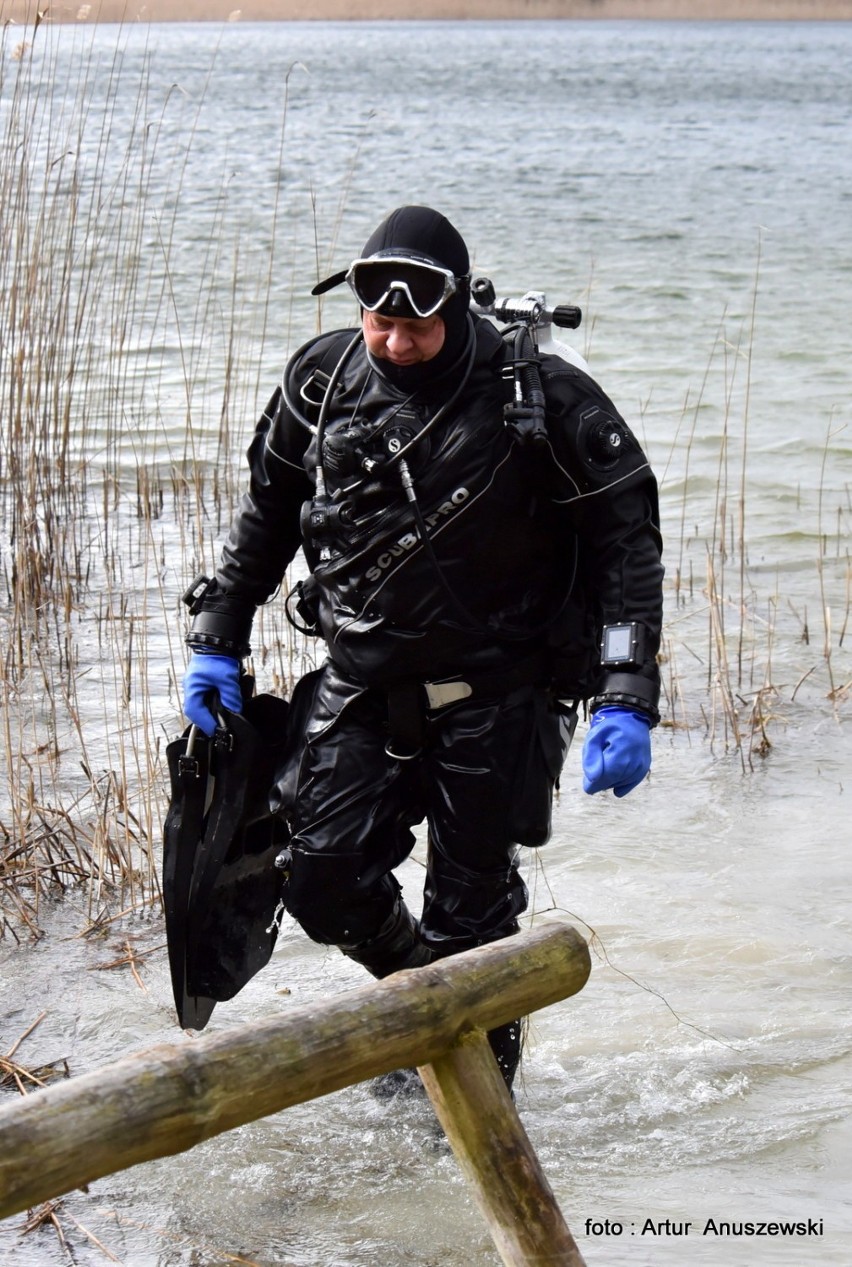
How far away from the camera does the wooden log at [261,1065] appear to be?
5.20ft

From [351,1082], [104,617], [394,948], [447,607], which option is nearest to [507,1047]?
[394,948]

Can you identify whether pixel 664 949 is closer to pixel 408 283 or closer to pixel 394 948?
pixel 394 948

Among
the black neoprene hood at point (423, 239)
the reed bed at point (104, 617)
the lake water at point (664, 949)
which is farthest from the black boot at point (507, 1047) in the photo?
the black neoprene hood at point (423, 239)

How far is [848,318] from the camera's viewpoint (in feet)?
40.4

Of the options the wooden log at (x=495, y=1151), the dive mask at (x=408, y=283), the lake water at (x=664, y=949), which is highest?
the dive mask at (x=408, y=283)

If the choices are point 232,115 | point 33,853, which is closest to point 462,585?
point 33,853

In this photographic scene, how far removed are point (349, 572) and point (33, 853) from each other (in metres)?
1.61

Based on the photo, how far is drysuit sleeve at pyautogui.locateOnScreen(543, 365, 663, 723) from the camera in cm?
276

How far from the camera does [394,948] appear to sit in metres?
3.18

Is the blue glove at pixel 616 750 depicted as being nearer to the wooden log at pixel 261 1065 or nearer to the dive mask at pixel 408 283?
the wooden log at pixel 261 1065

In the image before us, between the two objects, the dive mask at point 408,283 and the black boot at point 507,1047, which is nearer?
the dive mask at point 408,283

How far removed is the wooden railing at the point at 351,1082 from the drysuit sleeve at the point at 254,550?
1244 mm

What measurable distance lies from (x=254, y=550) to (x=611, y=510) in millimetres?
779

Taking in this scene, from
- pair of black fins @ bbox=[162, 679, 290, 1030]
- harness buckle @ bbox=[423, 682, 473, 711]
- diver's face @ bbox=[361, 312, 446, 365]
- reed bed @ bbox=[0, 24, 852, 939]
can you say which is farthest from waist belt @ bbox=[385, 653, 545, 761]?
reed bed @ bbox=[0, 24, 852, 939]
